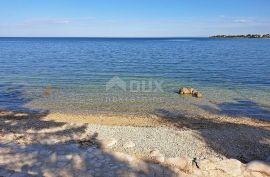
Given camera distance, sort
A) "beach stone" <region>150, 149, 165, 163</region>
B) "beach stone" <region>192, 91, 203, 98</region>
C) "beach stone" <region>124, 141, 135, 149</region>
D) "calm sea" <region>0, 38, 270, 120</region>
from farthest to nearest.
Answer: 1. "beach stone" <region>192, 91, 203, 98</region>
2. "calm sea" <region>0, 38, 270, 120</region>
3. "beach stone" <region>124, 141, 135, 149</region>
4. "beach stone" <region>150, 149, 165, 163</region>

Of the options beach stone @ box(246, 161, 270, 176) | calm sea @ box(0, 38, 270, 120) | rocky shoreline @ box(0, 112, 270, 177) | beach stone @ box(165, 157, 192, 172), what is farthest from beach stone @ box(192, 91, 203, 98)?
beach stone @ box(246, 161, 270, 176)

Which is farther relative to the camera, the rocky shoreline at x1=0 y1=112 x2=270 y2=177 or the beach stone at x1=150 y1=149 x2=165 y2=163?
the beach stone at x1=150 y1=149 x2=165 y2=163

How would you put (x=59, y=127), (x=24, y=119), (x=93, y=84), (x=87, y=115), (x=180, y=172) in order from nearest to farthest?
(x=180, y=172), (x=59, y=127), (x=24, y=119), (x=87, y=115), (x=93, y=84)

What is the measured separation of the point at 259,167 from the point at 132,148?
4.26 meters

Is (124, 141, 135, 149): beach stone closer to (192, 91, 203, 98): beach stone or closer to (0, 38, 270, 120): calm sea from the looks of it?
(0, 38, 270, 120): calm sea

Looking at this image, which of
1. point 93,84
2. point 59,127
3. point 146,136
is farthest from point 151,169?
point 93,84

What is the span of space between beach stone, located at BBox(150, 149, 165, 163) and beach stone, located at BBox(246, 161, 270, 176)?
2517mm

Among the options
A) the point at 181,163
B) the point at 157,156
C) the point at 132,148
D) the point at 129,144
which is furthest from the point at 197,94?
the point at 181,163

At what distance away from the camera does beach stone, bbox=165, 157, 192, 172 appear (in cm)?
1023

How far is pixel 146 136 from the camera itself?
13945mm

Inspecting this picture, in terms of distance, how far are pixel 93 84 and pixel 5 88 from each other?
22.5 feet

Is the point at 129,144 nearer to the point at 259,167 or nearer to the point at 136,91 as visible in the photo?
the point at 259,167

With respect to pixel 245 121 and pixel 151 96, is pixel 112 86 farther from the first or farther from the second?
pixel 245 121

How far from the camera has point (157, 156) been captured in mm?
11078
